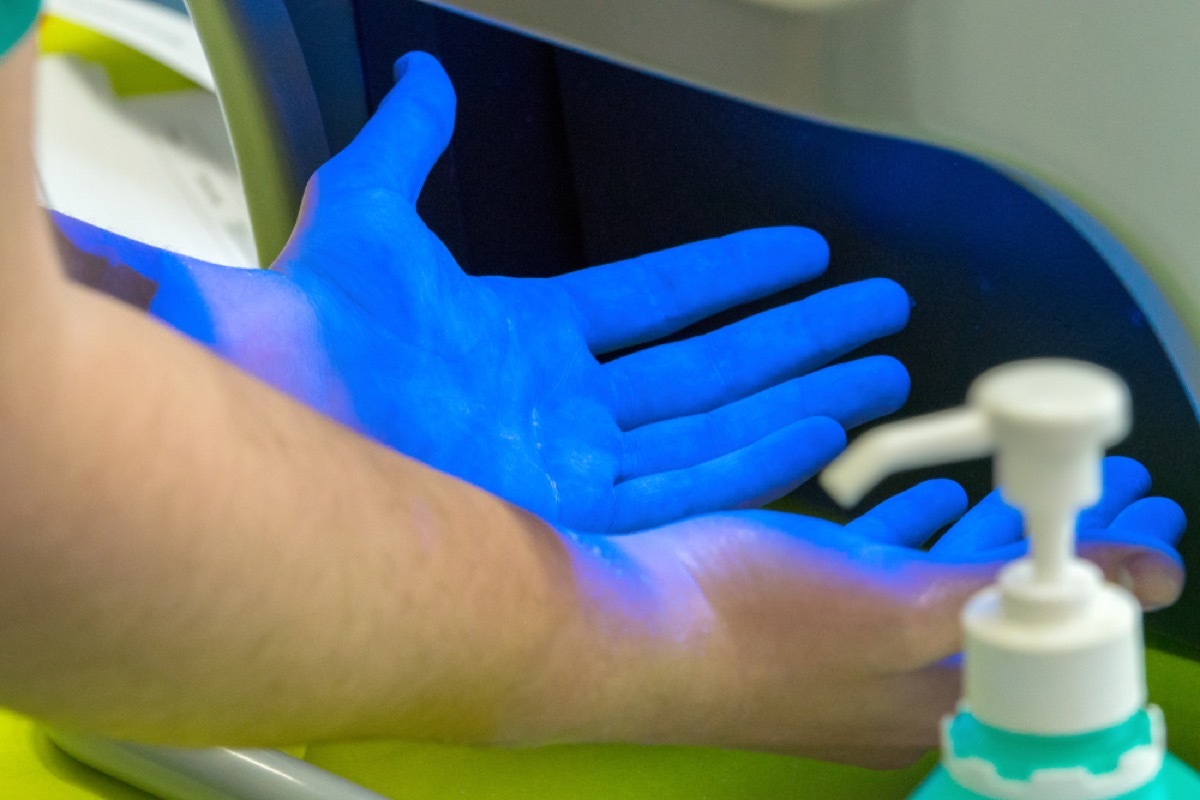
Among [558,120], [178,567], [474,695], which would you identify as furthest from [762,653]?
[558,120]

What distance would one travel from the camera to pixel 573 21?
0.36 meters

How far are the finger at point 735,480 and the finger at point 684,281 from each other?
85mm

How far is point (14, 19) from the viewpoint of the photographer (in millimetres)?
268

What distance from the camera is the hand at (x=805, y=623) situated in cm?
52

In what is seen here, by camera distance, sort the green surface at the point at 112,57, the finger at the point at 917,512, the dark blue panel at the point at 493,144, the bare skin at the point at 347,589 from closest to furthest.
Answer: the bare skin at the point at 347,589
the finger at the point at 917,512
the dark blue panel at the point at 493,144
the green surface at the point at 112,57

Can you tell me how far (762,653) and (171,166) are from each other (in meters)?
1.04

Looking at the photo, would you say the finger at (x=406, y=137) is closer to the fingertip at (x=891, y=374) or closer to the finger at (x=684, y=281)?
the finger at (x=684, y=281)

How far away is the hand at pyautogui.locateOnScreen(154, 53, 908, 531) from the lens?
607mm

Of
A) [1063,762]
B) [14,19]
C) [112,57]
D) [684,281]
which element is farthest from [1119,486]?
[112,57]

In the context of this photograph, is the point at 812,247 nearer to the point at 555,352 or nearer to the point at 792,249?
the point at 792,249

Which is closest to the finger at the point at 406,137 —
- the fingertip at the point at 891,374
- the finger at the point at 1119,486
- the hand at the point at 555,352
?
the hand at the point at 555,352

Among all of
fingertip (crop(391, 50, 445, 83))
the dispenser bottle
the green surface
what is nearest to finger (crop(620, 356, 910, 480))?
fingertip (crop(391, 50, 445, 83))

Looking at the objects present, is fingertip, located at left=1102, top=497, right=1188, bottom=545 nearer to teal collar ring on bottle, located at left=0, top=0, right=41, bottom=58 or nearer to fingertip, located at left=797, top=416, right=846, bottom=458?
fingertip, located at left=797, top=416, right=846, bottom=458

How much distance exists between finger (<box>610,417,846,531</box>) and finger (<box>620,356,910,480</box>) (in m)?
0.02
